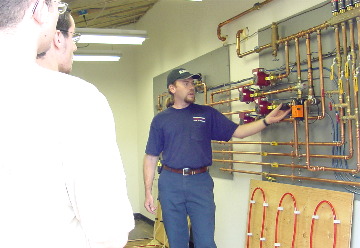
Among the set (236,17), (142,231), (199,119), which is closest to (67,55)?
(199,119)

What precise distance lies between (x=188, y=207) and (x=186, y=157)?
43 cm

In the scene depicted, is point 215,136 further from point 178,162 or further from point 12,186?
point 12,186

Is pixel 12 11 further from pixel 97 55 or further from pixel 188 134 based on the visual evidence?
pixel 97 55

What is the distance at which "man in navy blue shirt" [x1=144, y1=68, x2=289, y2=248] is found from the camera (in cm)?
372

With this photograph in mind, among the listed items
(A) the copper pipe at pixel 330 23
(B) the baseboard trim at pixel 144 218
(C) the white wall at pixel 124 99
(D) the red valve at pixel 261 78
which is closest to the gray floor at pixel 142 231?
(B) the baseboard trim at pixel 144 218

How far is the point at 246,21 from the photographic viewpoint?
4156 mm

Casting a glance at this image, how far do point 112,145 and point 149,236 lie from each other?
5.97 metres

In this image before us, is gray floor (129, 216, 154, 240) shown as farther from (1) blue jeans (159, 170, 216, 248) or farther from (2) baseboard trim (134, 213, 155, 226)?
(1) blue jeans (159, 170, 216, 248)

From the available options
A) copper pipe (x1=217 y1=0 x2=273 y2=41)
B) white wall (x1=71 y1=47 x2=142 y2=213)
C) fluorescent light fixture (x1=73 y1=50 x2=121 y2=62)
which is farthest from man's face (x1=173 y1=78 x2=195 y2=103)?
white wall (x1=71 y1=47 x2=142 y2=213)

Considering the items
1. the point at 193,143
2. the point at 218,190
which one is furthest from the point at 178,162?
the point at 218,190

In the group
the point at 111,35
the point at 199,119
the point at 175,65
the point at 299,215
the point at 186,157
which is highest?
the point at 111,35

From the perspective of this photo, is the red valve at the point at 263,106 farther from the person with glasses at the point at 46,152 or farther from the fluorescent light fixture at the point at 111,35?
the person with glasses at the point at 46,152

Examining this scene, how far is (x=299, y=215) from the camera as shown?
341 centimetres

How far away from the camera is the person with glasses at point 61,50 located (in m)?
1.55
